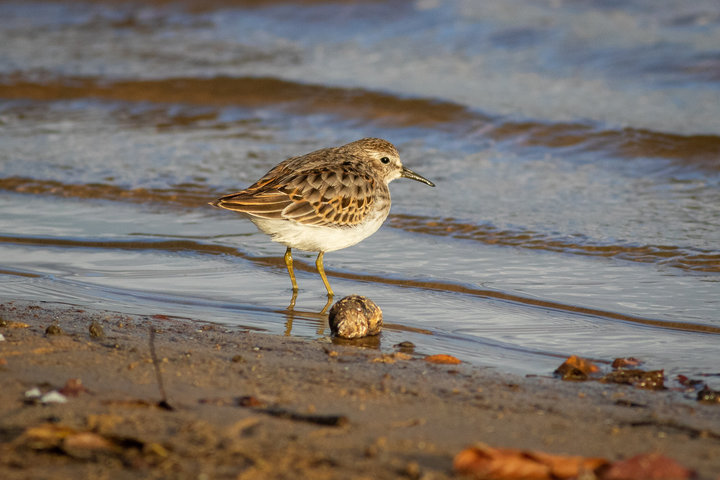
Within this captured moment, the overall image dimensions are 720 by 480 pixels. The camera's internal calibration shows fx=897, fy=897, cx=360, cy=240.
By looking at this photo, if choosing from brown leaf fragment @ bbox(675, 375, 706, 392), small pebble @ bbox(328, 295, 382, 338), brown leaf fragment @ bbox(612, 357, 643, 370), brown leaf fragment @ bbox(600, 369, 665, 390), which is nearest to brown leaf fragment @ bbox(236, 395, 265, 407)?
small pebble @ bbox(328, 295, 382, 338)

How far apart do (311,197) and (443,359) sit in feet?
6.38

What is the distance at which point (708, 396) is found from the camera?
4117 mm

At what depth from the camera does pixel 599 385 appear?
4359 mm

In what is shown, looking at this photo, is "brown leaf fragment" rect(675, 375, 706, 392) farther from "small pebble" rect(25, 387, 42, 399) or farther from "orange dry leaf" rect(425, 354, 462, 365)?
"small pebble" rect(25, 387, 42, 399)

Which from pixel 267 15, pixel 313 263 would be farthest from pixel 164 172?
pixel 267 15

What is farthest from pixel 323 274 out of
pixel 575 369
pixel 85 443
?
pixel 85 443

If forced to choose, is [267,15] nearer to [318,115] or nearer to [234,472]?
[318,115]

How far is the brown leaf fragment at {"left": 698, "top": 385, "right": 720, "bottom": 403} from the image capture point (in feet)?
13.4

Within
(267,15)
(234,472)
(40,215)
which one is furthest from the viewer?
(267,15)

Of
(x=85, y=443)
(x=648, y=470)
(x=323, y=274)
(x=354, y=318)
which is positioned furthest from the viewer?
(x=323, y=274)

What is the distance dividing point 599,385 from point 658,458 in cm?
125

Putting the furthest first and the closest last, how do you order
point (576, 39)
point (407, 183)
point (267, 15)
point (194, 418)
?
point (267, 15), point (576, 39), point (407, 183), point (194, 418)

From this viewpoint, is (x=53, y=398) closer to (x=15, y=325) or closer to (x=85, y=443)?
(x=85, y=443)

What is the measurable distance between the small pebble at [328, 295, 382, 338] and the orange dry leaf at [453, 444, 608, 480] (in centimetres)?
202
